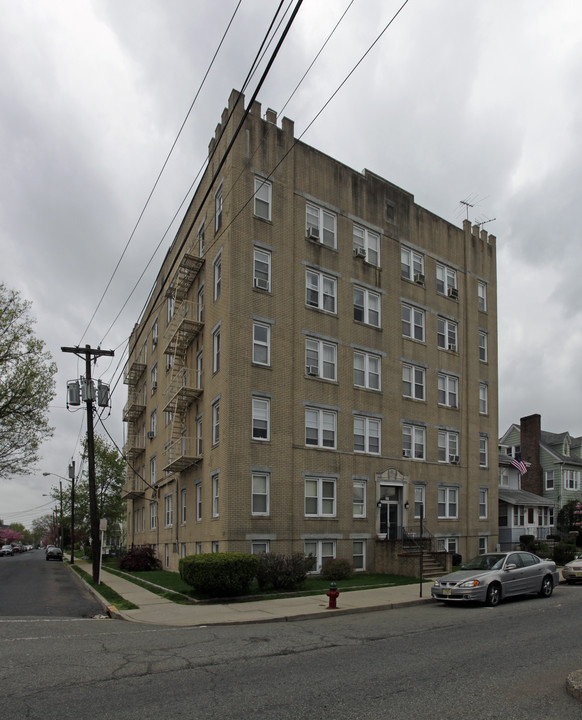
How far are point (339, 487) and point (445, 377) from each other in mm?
9621

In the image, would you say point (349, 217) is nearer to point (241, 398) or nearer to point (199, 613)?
point (241, 398)

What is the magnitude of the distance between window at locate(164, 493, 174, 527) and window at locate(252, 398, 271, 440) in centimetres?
1024

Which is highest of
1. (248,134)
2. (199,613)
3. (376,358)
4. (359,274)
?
(248,134)

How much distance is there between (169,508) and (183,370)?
8360 mm

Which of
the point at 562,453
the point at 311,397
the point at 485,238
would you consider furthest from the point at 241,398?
Answer: the point at 562,453

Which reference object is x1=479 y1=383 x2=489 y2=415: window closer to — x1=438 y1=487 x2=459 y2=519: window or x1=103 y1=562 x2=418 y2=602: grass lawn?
x1=438 y1=487 x2=459 y2=519: window

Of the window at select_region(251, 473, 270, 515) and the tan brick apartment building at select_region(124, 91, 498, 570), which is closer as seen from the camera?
the window at select_region(251, 473, 270, 515)

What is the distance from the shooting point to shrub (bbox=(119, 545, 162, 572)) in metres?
32.8

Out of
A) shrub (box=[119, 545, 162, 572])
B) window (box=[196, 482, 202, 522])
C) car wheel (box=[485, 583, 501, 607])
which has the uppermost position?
window (box=[196, 482, 202, 522])

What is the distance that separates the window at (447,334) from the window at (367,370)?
16.8 ft

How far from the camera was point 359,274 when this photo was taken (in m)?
29.2

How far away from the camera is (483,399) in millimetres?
35219

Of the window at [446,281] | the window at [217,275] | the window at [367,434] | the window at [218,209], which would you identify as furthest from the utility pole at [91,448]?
the window at [446,281]

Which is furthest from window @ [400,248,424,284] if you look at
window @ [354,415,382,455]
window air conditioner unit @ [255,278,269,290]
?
window air conditioner unit @ [255,278,269,290]
